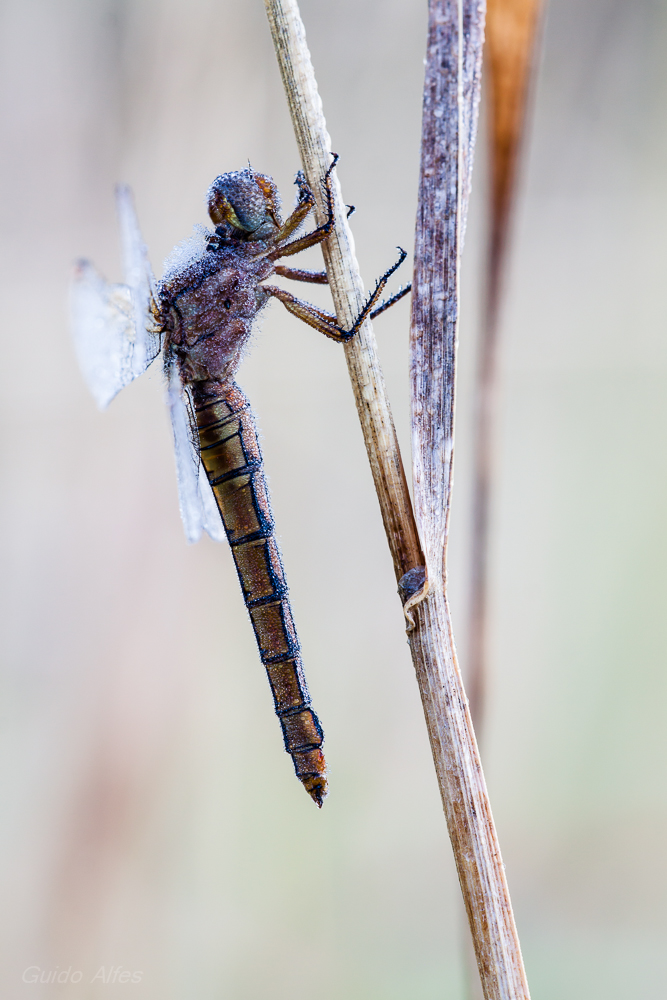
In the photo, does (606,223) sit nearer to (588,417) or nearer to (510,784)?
(588,417)

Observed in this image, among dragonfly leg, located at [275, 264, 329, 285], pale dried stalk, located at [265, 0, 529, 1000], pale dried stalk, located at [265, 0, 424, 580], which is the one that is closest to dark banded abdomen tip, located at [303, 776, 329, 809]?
pale dried stalk, located at [265, 0, 529, 1000]

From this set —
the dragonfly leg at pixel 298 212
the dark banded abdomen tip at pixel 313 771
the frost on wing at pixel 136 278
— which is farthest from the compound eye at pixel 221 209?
the dark banded abdomen tip at pixel 313 771

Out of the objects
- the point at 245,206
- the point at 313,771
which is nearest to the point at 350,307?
the point at 245,206

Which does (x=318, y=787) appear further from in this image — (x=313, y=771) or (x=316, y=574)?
(x=316, y=574)

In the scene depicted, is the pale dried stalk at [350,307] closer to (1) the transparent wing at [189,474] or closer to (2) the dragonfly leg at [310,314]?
(2) the dragonfly leg at [310,314]

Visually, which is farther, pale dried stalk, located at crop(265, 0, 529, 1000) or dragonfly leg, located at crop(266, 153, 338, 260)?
dragonfly leg, located at crop(266, 153, 338, 260)

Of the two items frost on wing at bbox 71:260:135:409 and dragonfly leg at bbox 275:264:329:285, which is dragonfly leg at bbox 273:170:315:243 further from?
frost on wing at bbox 71:260:135:409

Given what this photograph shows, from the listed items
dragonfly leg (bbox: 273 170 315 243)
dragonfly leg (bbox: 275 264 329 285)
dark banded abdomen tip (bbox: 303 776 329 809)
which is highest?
dragonfly leg (bbox: 273 170 315 243)
